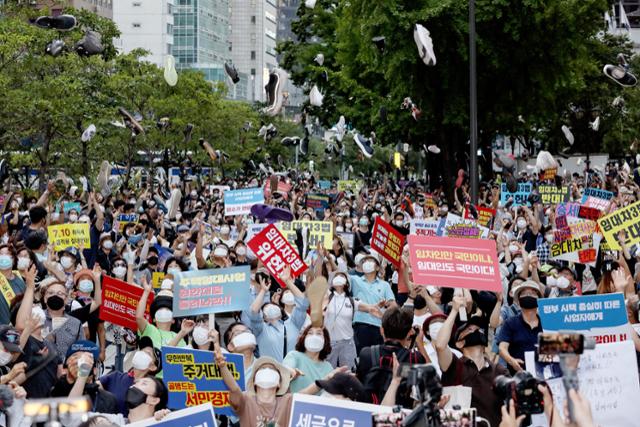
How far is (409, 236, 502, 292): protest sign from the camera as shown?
32.8 feet

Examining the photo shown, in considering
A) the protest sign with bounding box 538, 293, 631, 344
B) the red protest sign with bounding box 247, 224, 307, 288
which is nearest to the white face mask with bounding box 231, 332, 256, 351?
the protest sign with bounding box 538, 293, 631, 344

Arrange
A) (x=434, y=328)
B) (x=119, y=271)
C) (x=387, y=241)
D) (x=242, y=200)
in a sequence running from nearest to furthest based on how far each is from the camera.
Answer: (x=434, y=328)
(x=119, y=271)
(x=387, y=241)
(x=242, y=200)

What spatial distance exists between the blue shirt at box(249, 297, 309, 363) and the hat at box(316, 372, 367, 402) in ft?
8.92

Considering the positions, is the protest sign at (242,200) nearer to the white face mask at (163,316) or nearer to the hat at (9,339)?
the white face mask at (163,316)

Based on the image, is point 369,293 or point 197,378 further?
point 369,293

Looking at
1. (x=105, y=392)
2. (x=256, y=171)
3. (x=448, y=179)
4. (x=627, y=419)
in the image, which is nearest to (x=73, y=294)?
(x=105, y=392)

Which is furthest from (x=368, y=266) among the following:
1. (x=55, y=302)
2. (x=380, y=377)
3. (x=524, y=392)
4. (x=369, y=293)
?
(x=524, y=392)

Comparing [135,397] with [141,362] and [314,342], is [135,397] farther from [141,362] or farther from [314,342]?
[314,342]

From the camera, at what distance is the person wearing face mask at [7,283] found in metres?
10.6

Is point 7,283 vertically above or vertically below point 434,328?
above

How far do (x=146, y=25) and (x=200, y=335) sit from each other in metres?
105

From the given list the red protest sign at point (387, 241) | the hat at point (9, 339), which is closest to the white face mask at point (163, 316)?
the hat at point (9, 339)

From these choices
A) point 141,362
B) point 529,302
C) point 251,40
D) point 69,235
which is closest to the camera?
point 141,362

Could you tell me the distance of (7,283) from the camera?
35.6 feet
